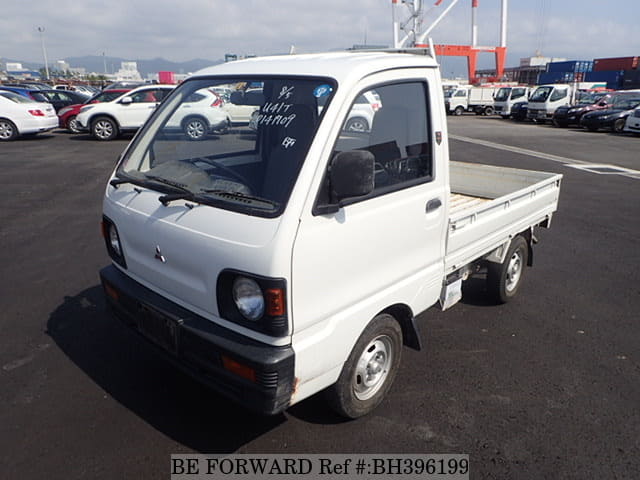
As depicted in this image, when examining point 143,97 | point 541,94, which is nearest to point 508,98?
point 541,94

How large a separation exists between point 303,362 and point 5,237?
570cm

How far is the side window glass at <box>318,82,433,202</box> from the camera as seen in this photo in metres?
2.71

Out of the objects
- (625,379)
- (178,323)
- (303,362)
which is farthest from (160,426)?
(625,379)

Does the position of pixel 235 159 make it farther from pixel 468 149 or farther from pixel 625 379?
pixel 468 149

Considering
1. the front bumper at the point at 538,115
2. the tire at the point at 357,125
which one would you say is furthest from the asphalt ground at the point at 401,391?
the front bumper at the point at 538,115

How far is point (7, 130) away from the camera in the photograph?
1577 cm

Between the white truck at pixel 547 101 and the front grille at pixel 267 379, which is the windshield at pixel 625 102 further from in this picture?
the front grille at pixel 267 379

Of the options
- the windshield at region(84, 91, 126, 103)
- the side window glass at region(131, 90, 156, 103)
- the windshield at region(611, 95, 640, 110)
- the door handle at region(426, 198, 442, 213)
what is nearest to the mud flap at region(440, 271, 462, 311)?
the door handle at region(426, 198, 442, 213)

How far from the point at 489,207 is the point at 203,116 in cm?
221

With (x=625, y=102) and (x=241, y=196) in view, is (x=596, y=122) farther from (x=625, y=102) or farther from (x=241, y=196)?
(x=241, y=196)

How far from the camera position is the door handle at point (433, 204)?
9.87ft

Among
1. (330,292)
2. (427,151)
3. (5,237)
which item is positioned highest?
(427,151)

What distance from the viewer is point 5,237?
6312mm

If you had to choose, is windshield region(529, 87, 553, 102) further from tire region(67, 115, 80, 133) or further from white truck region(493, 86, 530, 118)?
tire region(67, 115, 80, 133)
